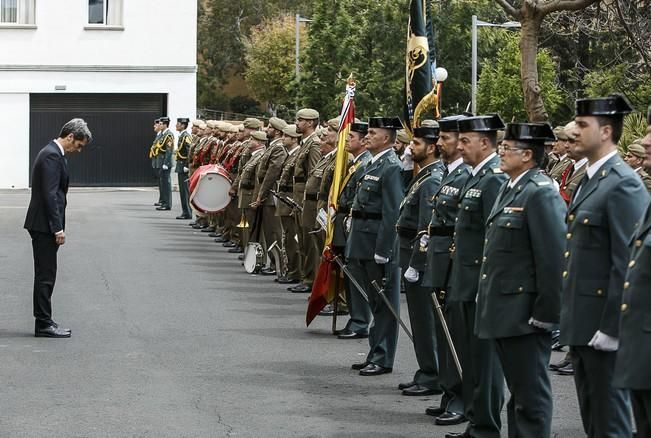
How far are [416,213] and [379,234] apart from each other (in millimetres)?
1068

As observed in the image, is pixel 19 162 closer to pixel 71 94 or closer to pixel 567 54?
pixel 71 94

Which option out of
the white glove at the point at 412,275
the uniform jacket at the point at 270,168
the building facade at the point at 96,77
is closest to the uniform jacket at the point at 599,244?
the white glove at the point at 412,275

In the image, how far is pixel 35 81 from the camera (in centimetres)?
4497

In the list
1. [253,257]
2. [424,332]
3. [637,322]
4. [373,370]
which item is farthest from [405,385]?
[253,257]

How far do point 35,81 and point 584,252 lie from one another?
130ft

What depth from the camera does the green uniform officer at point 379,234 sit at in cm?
1184

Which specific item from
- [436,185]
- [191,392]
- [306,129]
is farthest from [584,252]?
[306,129]

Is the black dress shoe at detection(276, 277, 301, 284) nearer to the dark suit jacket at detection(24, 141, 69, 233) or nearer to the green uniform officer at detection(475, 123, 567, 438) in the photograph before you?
the dark suit jacket at detection(24, 141, 69, 233)

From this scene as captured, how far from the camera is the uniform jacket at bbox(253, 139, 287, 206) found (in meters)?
19.6

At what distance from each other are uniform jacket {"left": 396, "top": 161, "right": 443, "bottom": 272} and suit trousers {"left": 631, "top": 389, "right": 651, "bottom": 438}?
13.6ft

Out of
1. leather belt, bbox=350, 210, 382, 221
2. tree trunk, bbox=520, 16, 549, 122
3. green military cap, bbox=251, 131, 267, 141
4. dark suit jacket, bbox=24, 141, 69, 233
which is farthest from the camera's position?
green military cap, bbox=251, 131, 267, 141

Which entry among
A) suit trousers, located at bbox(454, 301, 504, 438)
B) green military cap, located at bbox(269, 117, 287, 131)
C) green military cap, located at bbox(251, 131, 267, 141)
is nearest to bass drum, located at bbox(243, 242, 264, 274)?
green military cap, located at bbox(269, 117, 287, 131)

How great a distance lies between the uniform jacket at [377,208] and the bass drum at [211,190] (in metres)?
11.1

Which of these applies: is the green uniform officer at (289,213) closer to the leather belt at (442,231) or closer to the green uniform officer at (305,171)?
the green uniform officer at (305,171)
